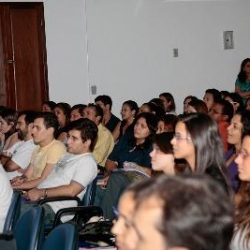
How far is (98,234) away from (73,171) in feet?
4.06

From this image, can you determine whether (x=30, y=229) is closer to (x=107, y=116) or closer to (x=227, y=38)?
(x=107, y=116)

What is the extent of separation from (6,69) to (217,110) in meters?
4.57

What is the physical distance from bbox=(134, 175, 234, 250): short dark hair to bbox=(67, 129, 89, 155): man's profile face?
3460 millimetres

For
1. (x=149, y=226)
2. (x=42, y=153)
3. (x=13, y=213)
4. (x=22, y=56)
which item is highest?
(x=22, y=56)

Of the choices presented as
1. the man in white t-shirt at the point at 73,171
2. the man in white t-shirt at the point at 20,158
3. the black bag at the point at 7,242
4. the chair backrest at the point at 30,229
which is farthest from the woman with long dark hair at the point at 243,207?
the man in white t-shirt at the point at 20,158

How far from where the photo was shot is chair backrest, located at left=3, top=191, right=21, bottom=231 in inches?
144

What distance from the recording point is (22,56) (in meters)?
9.53

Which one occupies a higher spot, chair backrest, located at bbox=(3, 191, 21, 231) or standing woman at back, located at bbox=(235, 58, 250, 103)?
standing woman at back, located at bbox=(235, 58, 250, 103)

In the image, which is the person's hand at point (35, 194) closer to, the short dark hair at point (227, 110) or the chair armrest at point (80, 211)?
the chair armrest at point (80, 211)

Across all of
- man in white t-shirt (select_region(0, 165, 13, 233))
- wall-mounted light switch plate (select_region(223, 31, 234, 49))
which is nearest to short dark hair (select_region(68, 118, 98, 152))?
man in white t-shirt (select_region(0, 165, 13, 233))

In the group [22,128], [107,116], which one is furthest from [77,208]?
[107,116]

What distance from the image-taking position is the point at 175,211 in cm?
114

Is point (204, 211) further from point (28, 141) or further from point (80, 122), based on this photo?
point (28, 141)

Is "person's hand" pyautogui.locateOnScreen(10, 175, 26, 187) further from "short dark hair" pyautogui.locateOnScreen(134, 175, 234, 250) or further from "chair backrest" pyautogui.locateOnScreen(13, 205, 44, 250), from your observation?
"short dark hair" pyautogui.locateOnScreen(134, 175, 234, 250)
